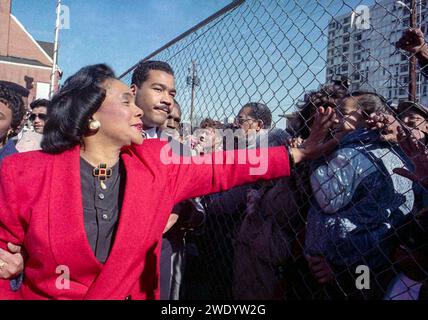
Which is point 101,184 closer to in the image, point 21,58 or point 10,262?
point 10,262

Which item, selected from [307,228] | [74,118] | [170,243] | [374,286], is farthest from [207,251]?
[74,118]

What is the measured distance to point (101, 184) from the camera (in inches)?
68.2

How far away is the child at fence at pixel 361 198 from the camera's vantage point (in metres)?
1.77

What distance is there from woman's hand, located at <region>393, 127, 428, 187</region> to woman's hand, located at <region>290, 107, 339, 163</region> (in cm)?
28

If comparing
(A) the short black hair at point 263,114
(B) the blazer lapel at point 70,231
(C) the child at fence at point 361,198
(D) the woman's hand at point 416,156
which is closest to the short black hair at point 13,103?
(B) the blazer lapel at point 70,231

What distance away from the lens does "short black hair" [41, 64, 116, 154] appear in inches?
69.9

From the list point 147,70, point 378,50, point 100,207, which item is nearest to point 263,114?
point 147,70

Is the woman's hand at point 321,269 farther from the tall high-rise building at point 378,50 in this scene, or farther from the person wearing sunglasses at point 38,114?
the person wearing sunglasses at point 38,114

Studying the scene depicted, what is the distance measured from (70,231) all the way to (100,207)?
0.58 feet

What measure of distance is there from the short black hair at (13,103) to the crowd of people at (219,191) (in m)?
1.45

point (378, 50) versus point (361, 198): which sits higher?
point (378, 50)

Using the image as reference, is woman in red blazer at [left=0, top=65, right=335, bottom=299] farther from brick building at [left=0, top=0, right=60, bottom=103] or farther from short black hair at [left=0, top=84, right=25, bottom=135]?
brick building at [left=0, top=0, right=60, bottom=103]

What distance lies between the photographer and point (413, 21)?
1516 millimetres

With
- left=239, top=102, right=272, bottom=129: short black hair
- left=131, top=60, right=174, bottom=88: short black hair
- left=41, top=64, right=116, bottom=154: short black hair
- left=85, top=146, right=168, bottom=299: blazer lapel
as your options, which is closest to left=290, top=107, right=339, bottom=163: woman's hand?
left=85, top=146, right=168, bottom=299: blazer lapel
